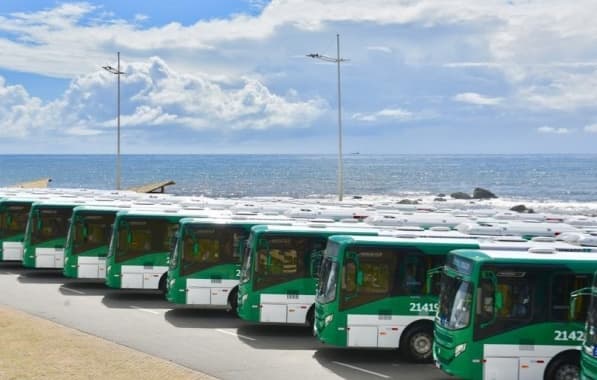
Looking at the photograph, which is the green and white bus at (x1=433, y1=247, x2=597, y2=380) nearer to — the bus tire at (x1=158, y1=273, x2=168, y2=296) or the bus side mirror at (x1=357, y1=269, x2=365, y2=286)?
the bus side mirror at (x1=357, y1=269, x2=365, y2=286)

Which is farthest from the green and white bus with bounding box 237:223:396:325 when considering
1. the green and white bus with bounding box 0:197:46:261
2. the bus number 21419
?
the green and white bus with bounding box 0:197:46:261

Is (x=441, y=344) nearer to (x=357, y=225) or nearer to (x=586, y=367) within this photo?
(x=586, y=367)

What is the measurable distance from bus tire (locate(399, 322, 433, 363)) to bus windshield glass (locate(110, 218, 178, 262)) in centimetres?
1061

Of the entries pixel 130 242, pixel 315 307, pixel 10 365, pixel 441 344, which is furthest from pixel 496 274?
pixel 130 242

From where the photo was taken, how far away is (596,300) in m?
14.4

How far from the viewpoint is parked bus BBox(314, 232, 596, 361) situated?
19.7 metres

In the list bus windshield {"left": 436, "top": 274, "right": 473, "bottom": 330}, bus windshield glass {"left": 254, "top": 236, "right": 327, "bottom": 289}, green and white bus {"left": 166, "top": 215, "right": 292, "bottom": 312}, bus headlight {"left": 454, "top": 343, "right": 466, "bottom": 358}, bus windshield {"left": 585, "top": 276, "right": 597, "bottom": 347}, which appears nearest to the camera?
bus windshield {"left": 585, "top": 276, "right": 597, "bottom": 347}

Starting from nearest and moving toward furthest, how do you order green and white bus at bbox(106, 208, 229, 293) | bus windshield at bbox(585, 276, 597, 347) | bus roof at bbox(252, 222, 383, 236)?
1. bus windshield at bbox(585, 276, 597, 347)
2. bus roof at bbox(252, 222, 383, 236)
3. green and white bus at bbox(106, 208, 229, 293)

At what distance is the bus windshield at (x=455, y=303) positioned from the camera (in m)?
16.8

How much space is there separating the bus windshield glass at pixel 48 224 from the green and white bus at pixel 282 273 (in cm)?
1238

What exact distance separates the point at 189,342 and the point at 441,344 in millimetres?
6716

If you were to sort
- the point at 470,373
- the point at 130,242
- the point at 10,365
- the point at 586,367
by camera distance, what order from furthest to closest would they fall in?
1. the point at 130,242
2. the point at 10,365
3. the point at 470,373
4. the point at 586,367

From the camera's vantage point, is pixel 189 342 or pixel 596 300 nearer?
pixel 596 300

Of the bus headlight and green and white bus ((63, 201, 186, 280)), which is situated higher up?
green and white bus ((63, 201, 186, 280))
